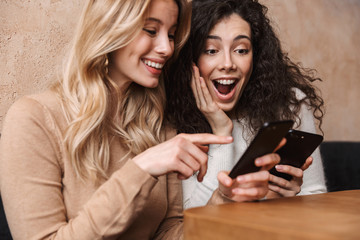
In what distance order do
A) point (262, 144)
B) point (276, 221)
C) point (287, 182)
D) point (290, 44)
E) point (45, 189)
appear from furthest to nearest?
point (290, 44), point (287, 182), point (45, 189), point (262, 144), point (276, 221)

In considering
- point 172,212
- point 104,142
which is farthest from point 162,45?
point 172,212

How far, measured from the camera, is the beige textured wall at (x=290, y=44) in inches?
55.4

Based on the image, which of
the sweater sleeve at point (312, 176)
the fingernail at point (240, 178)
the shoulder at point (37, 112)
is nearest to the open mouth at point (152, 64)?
the shoulder at point (37, 112)

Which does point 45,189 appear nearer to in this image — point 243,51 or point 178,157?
point 178,157

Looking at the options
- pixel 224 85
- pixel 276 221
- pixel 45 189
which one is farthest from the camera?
pixel 224 85

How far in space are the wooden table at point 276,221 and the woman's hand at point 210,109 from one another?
67 cm

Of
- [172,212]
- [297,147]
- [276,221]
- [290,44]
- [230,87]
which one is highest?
[290,44]

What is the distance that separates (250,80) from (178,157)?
0.91 meters

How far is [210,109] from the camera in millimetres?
1602

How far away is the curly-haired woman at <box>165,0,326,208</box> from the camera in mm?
1580

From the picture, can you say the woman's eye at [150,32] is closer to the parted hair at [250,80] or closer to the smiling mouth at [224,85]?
the parted hair at [250,80]

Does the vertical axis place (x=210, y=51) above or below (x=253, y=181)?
above

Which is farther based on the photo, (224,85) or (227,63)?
(224,85)

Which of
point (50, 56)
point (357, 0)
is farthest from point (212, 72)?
point (357, 0)
